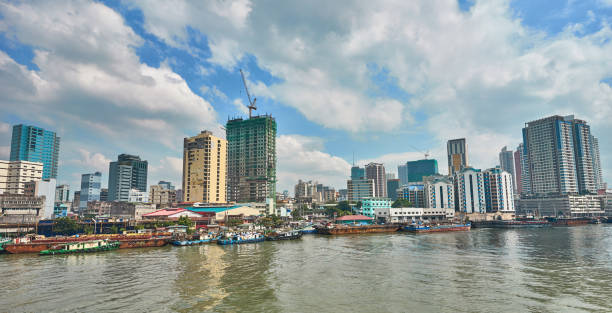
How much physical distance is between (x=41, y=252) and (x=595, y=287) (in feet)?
255

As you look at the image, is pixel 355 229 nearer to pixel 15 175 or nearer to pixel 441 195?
pixel 441 195

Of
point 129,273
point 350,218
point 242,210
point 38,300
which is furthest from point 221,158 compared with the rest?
point 38,300

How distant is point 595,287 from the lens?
33.2 metres

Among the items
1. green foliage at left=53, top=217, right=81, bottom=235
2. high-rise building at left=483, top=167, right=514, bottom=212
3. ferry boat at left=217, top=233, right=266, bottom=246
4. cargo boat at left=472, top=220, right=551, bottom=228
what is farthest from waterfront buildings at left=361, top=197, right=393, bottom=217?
green foliage at left=53, top=217, right=81, bottom=235

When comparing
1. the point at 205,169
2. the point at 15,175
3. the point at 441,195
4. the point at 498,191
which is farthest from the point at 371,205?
the point at 15,175

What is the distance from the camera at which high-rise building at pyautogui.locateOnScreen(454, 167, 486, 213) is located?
172 metres

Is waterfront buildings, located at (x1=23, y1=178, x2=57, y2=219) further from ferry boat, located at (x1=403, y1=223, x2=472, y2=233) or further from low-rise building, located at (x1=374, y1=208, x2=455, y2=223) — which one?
low-rise building, located at (x1=374, y1=208, x2=455, y2=223)

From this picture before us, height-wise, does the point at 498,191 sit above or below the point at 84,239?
above

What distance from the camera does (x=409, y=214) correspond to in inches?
6102

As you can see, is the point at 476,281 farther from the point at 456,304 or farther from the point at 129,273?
the point at 129,273

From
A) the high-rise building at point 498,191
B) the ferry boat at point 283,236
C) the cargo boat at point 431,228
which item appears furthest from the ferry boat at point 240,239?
the high-rise building at point 498,191

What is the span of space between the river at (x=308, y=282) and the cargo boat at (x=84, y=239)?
12.3ft

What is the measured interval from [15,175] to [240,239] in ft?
410

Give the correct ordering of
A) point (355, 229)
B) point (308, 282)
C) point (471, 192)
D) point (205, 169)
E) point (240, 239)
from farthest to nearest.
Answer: point (471, 192) < point (205, 169) < point (355, 229) < point (240, 239) < point (308, 282)
